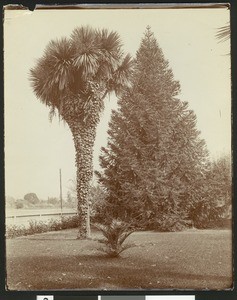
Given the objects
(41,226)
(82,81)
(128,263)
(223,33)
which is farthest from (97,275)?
(223,33)

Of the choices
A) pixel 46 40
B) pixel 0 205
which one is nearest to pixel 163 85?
pixel 46 40

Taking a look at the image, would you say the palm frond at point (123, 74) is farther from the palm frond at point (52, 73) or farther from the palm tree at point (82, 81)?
the palm frond at point (52, 73)

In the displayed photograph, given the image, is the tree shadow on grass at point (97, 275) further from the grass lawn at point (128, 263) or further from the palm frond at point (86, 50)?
the palm frond at point (86, 50)

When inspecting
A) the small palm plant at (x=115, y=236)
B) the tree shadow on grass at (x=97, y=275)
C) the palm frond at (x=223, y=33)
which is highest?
the palm frond at (x=223, y=33)

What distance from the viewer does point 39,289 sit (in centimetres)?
176

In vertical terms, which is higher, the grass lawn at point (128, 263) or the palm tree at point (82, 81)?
the palm tree at point (82, 81)

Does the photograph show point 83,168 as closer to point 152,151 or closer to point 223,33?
point 152,151

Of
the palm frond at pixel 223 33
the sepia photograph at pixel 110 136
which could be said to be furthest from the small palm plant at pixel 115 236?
the palm frond at pixel 223 33

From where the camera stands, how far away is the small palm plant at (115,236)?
1.74 m

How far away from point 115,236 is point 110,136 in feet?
1.25

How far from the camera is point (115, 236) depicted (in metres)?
1.75

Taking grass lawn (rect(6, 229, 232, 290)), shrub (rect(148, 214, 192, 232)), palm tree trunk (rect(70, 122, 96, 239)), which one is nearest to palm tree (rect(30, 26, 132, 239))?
palm tree trunk (rect(70, 122, 96, 239))

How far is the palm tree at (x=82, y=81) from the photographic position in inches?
69.7

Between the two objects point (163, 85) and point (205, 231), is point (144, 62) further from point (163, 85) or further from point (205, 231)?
point (205, 231)
